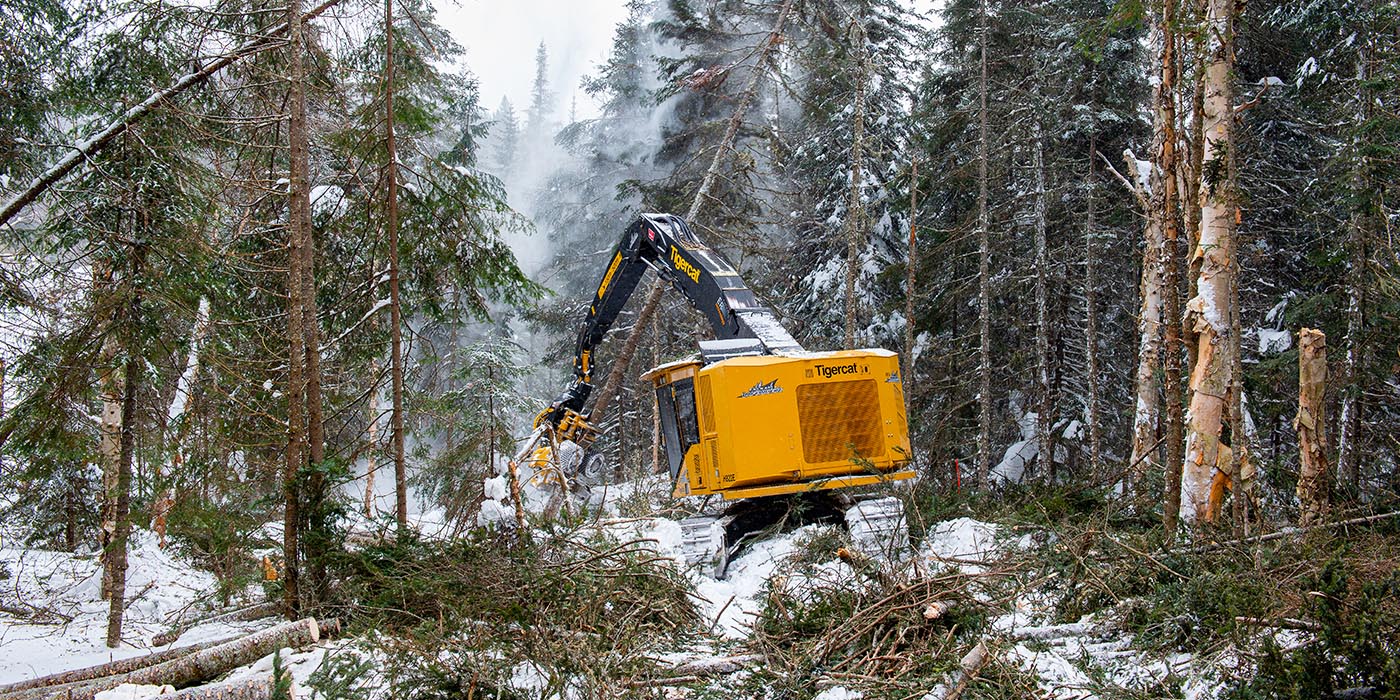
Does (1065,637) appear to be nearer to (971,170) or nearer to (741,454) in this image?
(741,454)

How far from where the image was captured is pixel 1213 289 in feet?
25.0

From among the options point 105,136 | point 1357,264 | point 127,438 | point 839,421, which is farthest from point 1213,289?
point 127,438

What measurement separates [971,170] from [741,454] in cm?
1204

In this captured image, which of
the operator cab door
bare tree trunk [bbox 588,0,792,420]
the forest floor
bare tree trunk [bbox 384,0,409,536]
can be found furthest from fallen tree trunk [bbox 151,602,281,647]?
bare tree trunk [bbox 588,0,792,420]

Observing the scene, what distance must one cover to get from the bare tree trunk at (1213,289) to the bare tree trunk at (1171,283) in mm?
379

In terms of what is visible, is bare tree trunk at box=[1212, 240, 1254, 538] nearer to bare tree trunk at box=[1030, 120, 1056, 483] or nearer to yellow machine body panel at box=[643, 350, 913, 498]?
yellow machine body panel at box=[643, 350, 913, 498]

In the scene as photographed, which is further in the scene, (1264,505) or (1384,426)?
(1384,426)

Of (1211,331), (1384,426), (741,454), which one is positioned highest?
(1211,331)

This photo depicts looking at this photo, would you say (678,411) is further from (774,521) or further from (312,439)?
(312,439)

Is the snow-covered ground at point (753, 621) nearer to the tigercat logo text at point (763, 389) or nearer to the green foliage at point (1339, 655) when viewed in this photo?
the green foliage at point (1339, 655)

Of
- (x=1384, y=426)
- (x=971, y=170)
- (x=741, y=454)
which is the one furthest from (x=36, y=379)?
(x=1384, y=426)

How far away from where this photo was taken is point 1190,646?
526 cm

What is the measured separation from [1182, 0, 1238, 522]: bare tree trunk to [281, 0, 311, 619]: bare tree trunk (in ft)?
25.2

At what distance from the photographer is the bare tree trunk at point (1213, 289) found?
756 cm
